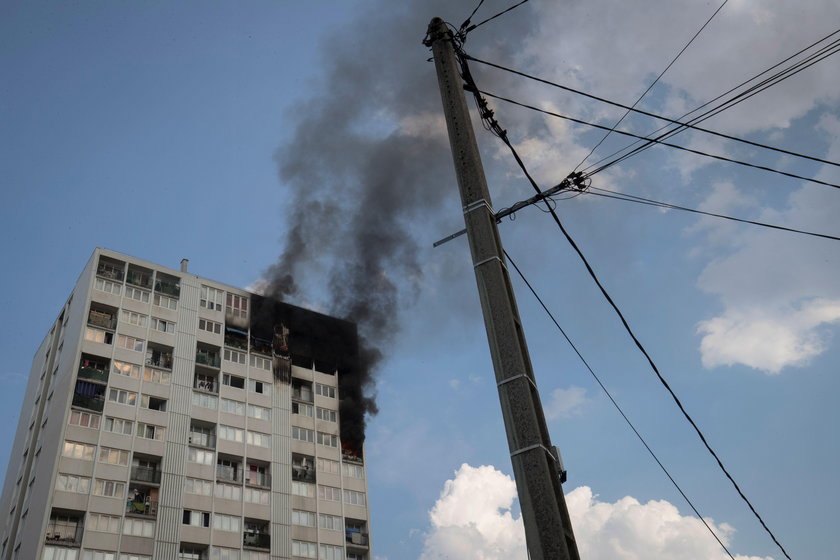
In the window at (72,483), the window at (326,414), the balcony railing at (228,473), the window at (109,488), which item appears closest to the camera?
the window at (72,483)

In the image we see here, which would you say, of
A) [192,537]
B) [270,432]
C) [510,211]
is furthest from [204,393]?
[510,211]

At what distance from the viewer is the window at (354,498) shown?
66812 millimetres

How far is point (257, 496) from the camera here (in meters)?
61.3

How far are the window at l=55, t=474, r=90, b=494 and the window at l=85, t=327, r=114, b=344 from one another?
11662 millimetres

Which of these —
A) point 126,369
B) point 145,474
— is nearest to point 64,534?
point 145,474

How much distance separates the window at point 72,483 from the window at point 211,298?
64.7 ft

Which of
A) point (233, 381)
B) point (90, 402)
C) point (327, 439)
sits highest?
point (233, 381)

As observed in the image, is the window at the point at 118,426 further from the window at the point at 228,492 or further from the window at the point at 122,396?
the window at the point at 228,492

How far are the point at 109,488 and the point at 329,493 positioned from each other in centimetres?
1893

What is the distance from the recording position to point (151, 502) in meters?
55.8

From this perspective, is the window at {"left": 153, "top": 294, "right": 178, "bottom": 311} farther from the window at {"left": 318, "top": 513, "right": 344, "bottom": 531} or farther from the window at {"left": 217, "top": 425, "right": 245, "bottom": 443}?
the window at {"left": 318, "top": 513, "right": 344, "bottom": 531}

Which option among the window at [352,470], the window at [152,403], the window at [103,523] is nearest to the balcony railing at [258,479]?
the window at [352,470]

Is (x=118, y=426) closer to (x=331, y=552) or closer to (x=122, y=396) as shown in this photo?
(x=122, y=396)

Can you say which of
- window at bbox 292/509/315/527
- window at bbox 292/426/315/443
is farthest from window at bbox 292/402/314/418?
window at bbox 292/509/315/527
